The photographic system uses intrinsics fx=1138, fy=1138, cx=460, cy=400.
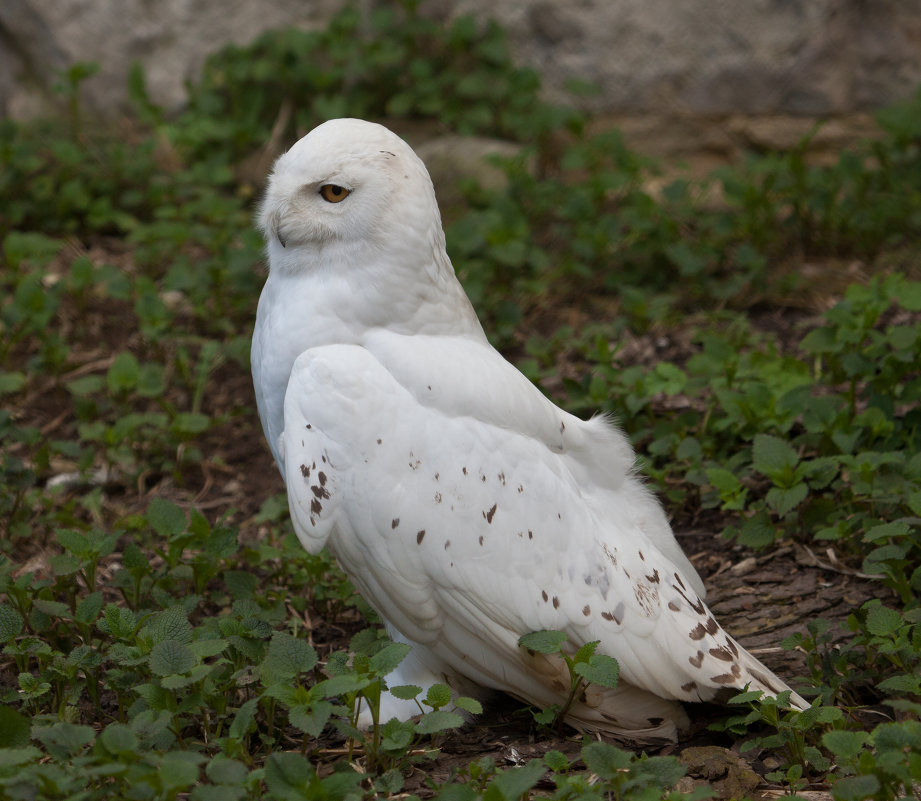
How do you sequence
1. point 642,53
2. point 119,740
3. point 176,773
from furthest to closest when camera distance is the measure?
1. point 642,53
2. point 119,740
3. point 176,773

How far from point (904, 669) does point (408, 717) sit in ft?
4.37

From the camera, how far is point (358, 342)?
305 cm

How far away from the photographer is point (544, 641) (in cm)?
282

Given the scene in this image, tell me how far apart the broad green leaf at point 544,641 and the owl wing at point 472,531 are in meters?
0.10

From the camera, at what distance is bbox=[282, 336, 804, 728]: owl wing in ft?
9.45

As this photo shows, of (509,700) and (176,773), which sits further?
(509,700)

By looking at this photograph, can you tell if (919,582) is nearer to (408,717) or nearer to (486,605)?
(486,605)

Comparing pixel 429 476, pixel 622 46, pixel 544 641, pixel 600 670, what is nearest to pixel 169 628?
pixel 429 476

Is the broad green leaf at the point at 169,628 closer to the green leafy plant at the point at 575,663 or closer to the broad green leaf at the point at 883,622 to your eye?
the green leafy plant at the point at 575,663

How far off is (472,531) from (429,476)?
18 centimetres

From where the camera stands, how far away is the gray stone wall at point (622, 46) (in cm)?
644

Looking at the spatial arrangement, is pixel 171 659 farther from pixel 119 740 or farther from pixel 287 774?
pixel 287 774

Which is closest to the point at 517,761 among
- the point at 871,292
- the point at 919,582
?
the point at 919,582

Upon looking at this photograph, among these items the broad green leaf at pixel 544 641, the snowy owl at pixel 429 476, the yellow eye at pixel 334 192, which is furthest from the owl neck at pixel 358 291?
the broad green leaf at pixel 544 641
